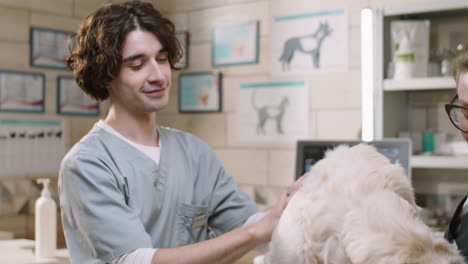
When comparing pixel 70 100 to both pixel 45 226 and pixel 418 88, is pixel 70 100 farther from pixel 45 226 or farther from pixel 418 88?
pixel 418 88

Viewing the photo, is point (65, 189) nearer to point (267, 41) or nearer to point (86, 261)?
point (86, 261)

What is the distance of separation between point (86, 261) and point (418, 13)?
2.04 m

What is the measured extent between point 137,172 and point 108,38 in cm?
32

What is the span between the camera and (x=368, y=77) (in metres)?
2.61

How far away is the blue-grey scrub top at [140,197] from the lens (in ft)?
3.73


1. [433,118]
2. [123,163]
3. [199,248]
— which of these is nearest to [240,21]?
[433,118]

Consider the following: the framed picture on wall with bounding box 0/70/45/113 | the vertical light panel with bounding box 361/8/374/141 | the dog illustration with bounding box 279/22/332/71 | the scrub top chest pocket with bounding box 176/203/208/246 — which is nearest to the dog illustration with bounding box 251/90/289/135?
the dog illustration with bounding box 279/22/332/71

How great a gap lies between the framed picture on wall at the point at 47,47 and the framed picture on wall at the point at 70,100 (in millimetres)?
111

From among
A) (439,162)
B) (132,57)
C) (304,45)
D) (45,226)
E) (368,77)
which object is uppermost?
(304,45)

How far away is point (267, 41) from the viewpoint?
133 inches

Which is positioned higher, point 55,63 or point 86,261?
point 55,63

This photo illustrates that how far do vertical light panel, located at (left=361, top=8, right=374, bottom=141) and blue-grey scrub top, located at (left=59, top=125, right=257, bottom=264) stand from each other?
1.33 meters

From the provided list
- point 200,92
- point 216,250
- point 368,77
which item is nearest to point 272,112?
point 200,92

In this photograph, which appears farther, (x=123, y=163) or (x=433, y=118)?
(x=433, y=118)
